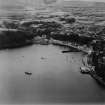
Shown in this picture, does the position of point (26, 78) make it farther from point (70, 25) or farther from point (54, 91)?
point (70, 25)

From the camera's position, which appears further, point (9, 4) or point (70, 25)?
point (70, 25)

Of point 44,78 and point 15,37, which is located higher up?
point 15,37

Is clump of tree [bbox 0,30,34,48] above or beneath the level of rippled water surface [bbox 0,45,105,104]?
above

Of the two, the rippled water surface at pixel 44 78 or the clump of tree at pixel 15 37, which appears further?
the clump of tree at pixel 15 37

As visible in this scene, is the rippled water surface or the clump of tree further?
the clump of tree

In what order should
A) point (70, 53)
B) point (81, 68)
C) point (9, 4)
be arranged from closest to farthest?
point (9, 4), point (81, 68), point (70, 53)

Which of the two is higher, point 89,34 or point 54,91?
point 89,34

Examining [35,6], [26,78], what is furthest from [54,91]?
[35,6]

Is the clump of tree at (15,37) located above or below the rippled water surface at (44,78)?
above
